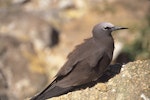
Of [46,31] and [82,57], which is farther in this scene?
[46,31]

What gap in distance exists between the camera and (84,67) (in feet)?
31.8

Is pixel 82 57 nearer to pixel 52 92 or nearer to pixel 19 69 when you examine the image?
pixel 52 92

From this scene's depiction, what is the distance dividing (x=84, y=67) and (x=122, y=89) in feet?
2.29

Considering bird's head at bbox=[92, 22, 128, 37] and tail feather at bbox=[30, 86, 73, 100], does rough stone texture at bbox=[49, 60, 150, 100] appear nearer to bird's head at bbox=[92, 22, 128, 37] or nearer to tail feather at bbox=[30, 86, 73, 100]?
tail feather at bbox=[30, 86, 73, 100]

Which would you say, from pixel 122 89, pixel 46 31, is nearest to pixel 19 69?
pixel 46 31

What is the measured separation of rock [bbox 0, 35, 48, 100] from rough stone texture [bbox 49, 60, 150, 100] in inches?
422

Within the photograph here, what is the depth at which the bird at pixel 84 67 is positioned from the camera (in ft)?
31.6

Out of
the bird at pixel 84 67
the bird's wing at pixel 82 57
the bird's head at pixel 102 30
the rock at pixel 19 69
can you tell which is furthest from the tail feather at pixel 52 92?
the rock at pixel 19 69

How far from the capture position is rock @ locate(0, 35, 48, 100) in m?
21.4

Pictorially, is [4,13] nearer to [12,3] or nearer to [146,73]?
[12,3]

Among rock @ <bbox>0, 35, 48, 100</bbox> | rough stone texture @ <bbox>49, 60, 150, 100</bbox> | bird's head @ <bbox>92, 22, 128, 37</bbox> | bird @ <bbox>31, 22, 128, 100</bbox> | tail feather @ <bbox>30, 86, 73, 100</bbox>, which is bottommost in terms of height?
rock @ <bbox>0, 35, 48, 100</bbox>

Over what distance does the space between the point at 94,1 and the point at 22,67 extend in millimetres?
5786

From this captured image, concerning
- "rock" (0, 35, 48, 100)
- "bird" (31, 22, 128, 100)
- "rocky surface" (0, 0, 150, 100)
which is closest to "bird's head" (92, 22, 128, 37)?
"bird" (31, 22, 128, 100)

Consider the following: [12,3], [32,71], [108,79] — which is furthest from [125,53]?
[108,79]
